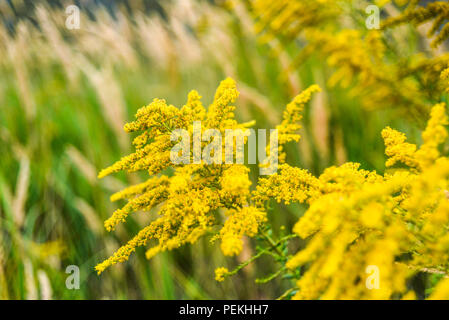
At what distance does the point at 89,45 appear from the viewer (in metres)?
3.19

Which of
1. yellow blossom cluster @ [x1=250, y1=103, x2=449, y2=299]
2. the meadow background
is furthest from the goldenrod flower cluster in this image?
the meadow background

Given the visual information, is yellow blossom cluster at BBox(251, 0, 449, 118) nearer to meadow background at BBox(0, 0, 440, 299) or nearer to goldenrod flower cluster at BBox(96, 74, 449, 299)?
meadow background at BBox(0, 0, 440, 299)

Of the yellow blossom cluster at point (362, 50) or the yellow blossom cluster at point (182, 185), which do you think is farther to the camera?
the yellow blossom cluster at point (362, 50)

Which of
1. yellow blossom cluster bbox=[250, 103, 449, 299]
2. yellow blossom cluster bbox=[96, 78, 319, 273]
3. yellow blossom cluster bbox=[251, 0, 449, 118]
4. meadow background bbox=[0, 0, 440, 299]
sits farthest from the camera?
meadow background bbox=[0, 0, 440, 299]

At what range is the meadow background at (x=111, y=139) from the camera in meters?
1.45

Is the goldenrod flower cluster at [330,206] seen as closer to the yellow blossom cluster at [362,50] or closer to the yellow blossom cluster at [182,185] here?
the yellow blossom cluster at [182,185]

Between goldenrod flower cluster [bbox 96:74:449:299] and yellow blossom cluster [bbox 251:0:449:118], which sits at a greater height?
yellow blossom cluster [bbox 251:0:449:118]

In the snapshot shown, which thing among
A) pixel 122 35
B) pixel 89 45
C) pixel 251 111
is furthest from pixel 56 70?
pixel 251 111

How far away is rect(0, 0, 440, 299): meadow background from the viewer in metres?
1.45

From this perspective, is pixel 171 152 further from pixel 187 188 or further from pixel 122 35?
pixel 122 35

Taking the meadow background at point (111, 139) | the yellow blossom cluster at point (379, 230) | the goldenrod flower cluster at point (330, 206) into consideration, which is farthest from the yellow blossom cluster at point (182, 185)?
the meadow background at point (111, 139)

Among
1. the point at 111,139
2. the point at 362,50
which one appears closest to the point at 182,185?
the point at 362,50

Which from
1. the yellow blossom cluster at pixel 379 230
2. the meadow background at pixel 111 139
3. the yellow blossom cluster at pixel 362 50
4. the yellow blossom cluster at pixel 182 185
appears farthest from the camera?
the meadow background at pixel 111 139

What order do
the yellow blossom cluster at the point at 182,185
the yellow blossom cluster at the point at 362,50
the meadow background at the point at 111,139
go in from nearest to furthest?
→ 1. the yellow blossom cluster at the point at 182,185
2. the yellow blossom cluster at the point at 362,50
3. the meadow background at the point at 111,139
